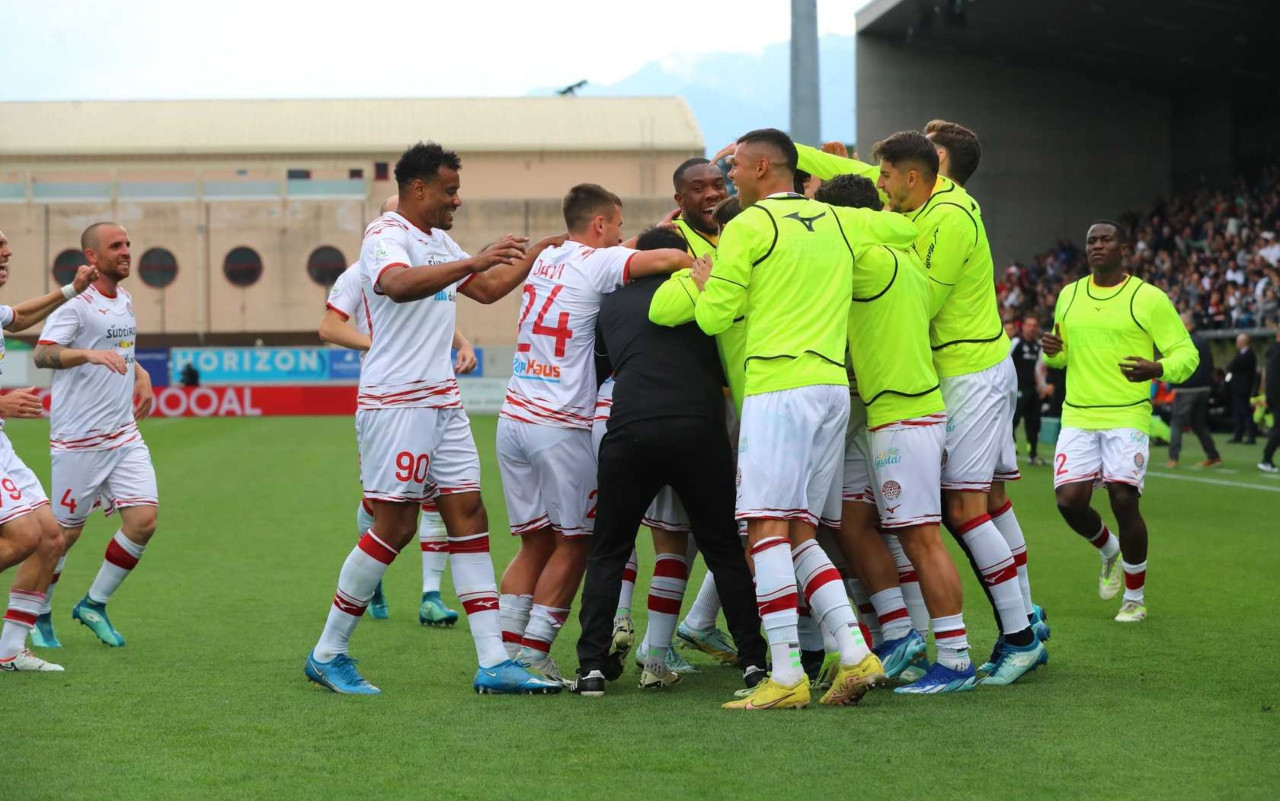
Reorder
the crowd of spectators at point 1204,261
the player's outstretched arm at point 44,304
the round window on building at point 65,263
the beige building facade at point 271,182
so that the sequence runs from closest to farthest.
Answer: the player's outstretched arm at point 44,304, the crowd of spectators at point 1204,261, the round window on building at point 65,263, the beige building facade at point 271,182

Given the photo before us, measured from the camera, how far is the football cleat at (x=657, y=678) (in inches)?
259

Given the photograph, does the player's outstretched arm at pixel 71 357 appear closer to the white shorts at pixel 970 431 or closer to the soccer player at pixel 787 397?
the soccer player at pixel 787 397

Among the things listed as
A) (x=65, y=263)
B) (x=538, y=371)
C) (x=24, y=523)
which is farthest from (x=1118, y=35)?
(x=24, y=523)

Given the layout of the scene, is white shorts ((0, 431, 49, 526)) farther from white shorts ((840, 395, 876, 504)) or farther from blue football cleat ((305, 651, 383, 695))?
white shorts ((840, 395, 876, 504))

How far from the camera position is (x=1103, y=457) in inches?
343

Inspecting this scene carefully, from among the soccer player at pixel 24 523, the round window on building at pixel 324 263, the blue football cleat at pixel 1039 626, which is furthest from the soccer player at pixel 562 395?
the round window on building at pixel 324 263

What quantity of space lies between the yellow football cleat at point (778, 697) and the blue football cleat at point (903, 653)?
72 cm

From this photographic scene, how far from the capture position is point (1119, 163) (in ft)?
148

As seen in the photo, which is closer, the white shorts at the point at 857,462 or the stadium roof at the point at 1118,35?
the white shorts at the point at 857,462

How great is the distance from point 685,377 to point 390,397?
1286 millimetres

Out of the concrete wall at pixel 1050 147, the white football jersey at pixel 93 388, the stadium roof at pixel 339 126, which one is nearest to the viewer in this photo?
the white football jersey at pixel 93 388

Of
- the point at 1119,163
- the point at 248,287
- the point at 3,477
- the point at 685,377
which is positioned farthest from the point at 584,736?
the point at 248,287

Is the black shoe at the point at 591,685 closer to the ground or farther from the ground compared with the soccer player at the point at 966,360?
closer to the ground

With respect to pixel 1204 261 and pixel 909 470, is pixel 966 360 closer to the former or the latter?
pixel 909 470
